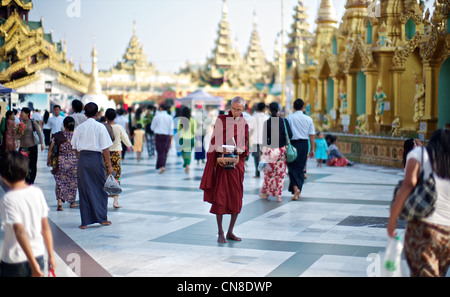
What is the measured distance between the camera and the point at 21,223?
167 inches

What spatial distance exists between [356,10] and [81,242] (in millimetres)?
17882

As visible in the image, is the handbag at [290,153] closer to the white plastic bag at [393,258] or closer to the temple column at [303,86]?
the white plastic bag at [393,258]

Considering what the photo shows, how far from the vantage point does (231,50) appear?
77.4 m

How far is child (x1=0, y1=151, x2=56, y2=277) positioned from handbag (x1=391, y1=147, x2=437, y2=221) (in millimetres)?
2482

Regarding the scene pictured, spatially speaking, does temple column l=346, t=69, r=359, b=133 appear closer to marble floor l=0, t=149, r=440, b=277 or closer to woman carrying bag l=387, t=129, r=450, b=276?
marble floor l=0, t=149, r=440, b=277

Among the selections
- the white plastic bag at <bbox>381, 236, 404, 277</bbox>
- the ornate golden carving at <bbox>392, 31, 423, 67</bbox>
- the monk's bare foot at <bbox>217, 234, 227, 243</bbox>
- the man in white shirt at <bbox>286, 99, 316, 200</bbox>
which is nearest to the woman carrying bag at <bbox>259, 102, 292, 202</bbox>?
the man in white shirt at <bbox>286, 99, 316, 200</bbox>

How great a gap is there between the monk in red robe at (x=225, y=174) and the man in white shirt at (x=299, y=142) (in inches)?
139

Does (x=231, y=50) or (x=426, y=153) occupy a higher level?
(x=231, y=50)

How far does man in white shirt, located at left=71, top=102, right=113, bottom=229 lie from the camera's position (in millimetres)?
8320

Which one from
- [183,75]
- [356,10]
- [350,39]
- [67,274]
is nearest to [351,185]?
[67,274]

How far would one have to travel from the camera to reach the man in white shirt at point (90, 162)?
328 inches

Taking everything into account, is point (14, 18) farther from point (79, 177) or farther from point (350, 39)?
point (79, 177)

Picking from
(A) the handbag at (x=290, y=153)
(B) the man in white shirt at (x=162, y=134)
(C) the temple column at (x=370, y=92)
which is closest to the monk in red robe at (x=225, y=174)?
(A) the handbag at (x=290, y=153)

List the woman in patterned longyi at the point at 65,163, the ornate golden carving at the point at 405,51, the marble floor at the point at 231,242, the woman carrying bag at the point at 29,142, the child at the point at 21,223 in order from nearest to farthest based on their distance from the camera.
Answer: the child at the point at 21,223, the marble floor at the point at 231,242, the woman in patterned longyi at the point at 65,163, the woman carrying bag at the point at 29,142, the ornate golden carving at the point at 405,51
